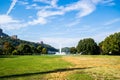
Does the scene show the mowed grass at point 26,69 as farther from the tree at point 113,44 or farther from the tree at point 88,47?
the tree at point 88,47

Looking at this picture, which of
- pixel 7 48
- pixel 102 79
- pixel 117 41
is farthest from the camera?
pixel 7 48

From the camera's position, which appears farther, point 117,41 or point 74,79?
point 117,41

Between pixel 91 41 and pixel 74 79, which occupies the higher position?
pixel 91 41

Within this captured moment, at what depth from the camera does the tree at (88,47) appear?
173 metres

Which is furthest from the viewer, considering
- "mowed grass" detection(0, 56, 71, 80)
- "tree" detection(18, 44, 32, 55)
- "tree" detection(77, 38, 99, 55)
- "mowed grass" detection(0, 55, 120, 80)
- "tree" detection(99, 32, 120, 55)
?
"tree" detection(18, 44, 32, 55)

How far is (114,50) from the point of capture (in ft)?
431

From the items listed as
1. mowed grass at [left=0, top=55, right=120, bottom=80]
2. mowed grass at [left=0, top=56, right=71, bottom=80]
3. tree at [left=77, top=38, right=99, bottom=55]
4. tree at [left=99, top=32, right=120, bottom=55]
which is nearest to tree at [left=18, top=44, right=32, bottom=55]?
tree at [left=77, top=38, right=99, bottom=55]

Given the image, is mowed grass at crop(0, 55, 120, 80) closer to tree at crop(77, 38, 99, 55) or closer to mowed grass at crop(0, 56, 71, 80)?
mowed grass at crop(0, 56, 71, 80)

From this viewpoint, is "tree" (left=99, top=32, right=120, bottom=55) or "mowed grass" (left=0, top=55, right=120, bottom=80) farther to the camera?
"tree" (left=99, top=32, right=120, bottom=55)

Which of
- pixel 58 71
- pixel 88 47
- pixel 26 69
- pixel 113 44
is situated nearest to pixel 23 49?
pixel 88 47

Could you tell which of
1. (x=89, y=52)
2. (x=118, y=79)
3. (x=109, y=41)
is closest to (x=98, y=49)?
(x=89, y=52)

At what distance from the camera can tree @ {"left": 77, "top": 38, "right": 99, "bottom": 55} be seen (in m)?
173

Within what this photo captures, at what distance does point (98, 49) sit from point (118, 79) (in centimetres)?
15975

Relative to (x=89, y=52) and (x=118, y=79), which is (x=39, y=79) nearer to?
(x=118, y=79)
